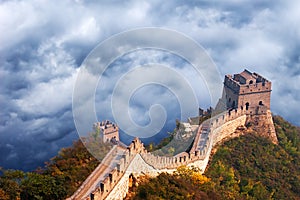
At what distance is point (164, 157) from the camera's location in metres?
27.0

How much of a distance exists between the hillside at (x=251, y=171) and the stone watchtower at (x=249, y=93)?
6.89 ft

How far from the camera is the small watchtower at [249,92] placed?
3703 cm

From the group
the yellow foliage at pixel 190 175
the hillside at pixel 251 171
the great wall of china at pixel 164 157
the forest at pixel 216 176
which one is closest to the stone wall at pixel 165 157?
the great wall of china at pixel 164 157

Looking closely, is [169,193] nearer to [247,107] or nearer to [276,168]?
[276,168]

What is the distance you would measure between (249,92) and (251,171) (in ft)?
23.0

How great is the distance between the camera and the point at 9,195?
64.3ft

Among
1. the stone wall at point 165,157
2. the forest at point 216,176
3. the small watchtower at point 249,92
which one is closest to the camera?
the stone wall at point 165,157

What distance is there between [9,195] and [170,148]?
1448 cm

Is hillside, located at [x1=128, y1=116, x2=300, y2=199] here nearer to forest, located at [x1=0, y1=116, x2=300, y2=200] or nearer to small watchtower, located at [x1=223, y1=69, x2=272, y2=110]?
forest, located at [x1=0, y1=116, x2=300, y2=200]

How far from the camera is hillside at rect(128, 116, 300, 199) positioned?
2707 cm

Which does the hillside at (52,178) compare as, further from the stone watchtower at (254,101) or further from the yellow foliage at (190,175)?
the stone watchtower at (254,101)

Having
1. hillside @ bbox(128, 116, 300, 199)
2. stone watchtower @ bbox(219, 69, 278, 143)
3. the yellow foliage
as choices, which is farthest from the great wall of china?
hillside @ bbox(128, 116, 300, 199)

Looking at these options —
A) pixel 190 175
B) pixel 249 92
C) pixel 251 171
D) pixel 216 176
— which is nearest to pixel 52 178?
pixel 190 175

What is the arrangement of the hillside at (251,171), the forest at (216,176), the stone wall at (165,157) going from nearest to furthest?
1. the stone wall at (165,157)
2. the forest at (216,176)
3. the hillside at (251,171)
